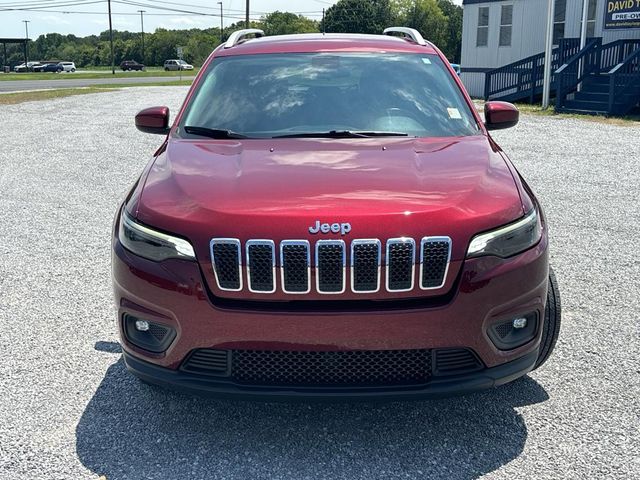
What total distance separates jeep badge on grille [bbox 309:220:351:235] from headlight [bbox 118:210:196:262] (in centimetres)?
49

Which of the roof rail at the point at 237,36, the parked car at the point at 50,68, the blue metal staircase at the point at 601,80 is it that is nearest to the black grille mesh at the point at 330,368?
the roof rail at the point at 237,36

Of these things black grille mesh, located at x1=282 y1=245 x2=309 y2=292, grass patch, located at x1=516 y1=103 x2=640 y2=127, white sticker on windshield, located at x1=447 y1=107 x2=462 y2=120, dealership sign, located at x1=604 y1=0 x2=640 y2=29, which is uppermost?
dealership sign, located at x1=604 y1=0 x2=640 y2=29

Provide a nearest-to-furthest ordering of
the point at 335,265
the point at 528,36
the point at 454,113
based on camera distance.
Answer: the point at 335,265, the point at 454,113, the point at 528,36

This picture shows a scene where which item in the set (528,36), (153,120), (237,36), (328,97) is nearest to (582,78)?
(528,36)

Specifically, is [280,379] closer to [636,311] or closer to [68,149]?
[636,311]

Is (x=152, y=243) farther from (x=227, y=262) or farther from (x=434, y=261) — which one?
(x=434, y=261)

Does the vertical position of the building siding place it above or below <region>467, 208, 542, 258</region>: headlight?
above

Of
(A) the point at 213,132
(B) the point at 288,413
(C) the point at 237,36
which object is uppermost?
(C) the point at 237,36

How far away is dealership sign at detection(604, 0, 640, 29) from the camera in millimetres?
21281

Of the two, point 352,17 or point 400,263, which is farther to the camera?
point 352,17

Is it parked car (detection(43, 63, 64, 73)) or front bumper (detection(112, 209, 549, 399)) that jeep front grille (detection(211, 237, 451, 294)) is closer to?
front bumper (detection(112, 209, 549, 399))

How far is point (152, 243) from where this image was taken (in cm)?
296

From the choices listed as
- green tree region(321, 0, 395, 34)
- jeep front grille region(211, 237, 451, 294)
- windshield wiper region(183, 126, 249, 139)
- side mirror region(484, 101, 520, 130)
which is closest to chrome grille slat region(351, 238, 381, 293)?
jeep front grille region(211, 237, 451, 294)

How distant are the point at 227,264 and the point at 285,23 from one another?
124257mm
